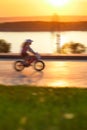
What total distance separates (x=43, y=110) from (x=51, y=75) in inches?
337

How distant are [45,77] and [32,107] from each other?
7795 mm

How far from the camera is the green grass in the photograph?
6574 millimetres

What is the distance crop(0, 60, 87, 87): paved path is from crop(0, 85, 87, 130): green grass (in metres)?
4.41

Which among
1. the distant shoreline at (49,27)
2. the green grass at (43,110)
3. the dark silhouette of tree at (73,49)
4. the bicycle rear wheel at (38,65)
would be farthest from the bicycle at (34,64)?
the distant shoreline at (49,27)

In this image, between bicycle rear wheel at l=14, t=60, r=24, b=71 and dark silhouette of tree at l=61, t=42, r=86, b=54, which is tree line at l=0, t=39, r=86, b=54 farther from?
bicycle rear wheel at l=14, t=60, r=24, b=71

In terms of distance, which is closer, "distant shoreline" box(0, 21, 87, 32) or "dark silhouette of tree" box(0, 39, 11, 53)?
"dark silhouette of tree" box(0, 39, 11, 53)

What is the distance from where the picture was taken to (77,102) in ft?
27.2

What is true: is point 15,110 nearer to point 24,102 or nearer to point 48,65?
point 24,102

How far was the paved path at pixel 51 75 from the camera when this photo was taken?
1424cm

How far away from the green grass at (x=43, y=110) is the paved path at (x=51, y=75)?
441cm

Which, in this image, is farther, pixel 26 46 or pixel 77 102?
pixel 26 46

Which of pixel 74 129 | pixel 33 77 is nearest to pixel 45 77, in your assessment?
pixel 33 77

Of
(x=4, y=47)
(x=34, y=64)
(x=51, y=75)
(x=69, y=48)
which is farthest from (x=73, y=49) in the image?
(x=51, y=75)

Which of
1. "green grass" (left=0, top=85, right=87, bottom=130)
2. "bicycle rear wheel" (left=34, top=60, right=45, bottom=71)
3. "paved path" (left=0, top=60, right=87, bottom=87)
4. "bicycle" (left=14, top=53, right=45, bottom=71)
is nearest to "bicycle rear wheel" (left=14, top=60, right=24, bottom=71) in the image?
"bicycle" (left=14, top=53, right=45, bottom=71)
